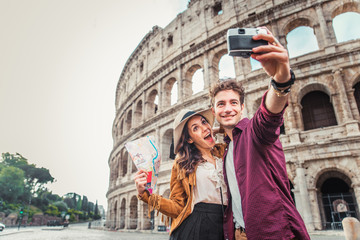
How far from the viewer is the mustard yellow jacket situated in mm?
1799

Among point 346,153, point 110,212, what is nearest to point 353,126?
point 346,153

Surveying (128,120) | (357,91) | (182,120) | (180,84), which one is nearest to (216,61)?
(180,84)

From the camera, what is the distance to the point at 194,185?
1.87m

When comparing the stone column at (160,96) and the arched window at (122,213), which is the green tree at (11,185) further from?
the stone column at (160,96)

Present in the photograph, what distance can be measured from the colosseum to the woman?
542 cm

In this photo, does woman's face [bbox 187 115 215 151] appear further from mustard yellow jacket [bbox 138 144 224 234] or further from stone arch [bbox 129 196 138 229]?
stone arch [bbox 129 196 138 229]

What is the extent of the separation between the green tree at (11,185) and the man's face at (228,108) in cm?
5060

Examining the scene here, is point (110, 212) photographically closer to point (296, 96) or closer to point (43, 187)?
point (296, 96)

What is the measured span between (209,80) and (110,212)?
49.8 feet

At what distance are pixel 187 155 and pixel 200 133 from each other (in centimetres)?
24

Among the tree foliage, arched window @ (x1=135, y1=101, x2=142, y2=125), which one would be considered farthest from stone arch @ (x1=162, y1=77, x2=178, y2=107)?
the tree foliage

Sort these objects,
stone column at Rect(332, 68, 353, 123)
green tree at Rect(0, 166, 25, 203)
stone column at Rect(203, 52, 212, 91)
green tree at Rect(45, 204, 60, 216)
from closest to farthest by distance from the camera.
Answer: stone column at Rect(332, 68, 353, 123)
stone column at Rect(203, 52, 212, 91)
green tree at Rect(0, 166, 25, 203)
green tree at Rect(45, 204, 60, 216)

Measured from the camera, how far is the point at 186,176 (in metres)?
1.90

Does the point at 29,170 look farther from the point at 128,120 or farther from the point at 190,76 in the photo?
the point at 190,76
